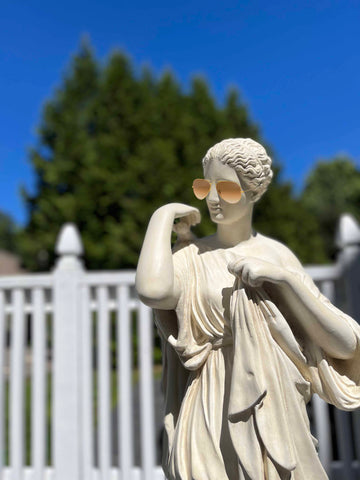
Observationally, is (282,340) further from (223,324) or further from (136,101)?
(136,101)

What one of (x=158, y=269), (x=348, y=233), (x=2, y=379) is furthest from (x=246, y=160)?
(x=2, y=379)

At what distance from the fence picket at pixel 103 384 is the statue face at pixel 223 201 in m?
1.88

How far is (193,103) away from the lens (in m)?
10.6

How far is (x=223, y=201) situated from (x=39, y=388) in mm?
2411

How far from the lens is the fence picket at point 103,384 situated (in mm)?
2855

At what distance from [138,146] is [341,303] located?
773 cm

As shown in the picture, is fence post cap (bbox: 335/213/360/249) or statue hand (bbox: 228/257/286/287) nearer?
statue hand (bbox: 228/257/286/287)

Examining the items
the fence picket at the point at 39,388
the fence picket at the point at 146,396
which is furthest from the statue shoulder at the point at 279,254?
the fence picket at the point at 39,388

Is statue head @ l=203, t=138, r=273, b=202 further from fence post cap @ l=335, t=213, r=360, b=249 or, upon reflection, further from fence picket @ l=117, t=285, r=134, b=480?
fence picket @ l=117, t=285, r=134, b=480

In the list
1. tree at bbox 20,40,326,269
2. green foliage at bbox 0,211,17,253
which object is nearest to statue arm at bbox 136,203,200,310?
tree at bbox 20,40,326,269

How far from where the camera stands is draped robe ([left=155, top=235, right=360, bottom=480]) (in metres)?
1.06

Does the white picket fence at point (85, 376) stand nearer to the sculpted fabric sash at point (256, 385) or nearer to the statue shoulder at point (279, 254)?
the statue shoulder at point (279, 254)

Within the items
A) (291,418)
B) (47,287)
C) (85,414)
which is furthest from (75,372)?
(291,418)

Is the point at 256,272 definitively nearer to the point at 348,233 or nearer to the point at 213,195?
the point at 213,195
